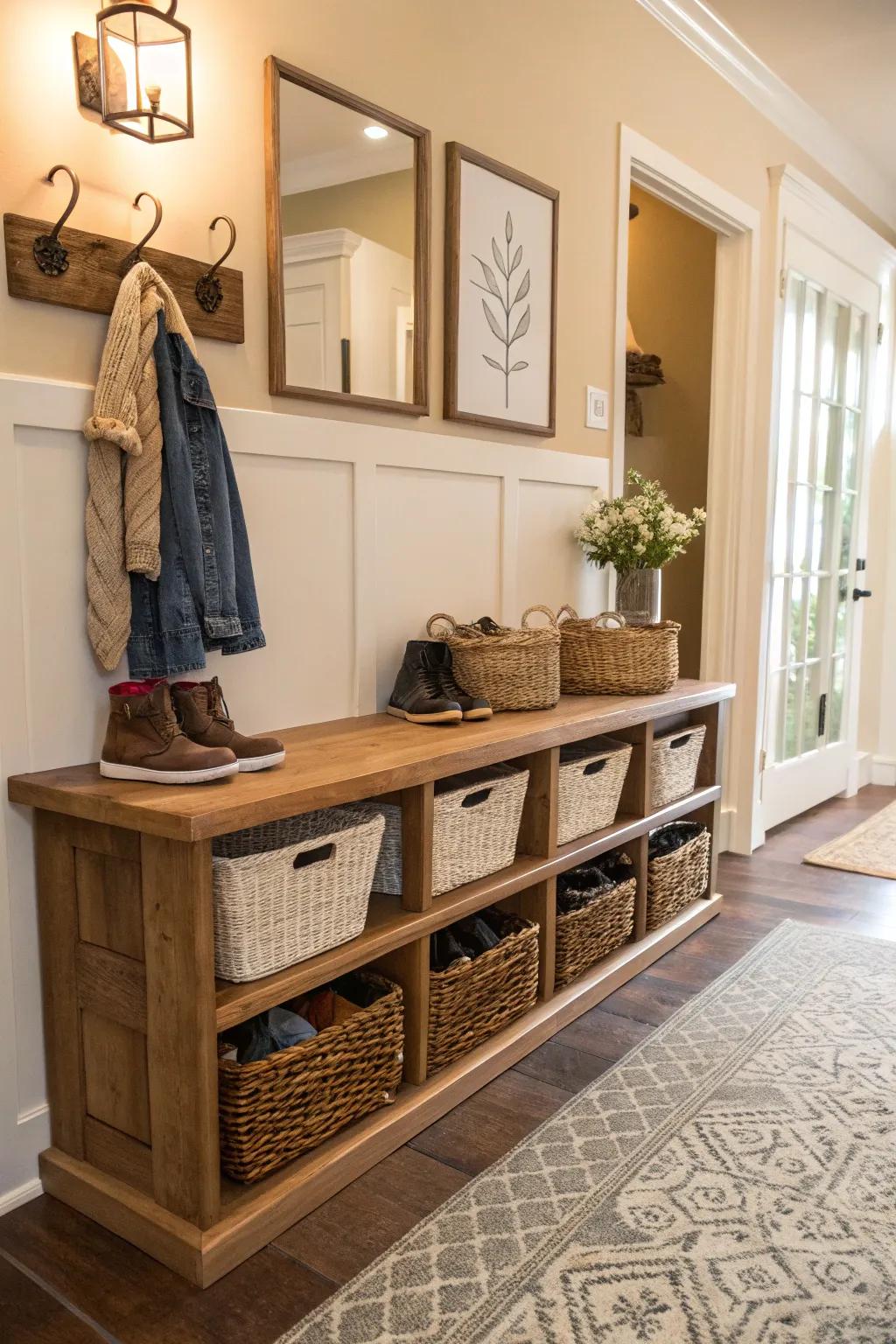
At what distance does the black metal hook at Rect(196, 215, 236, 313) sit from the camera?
5.92 feet

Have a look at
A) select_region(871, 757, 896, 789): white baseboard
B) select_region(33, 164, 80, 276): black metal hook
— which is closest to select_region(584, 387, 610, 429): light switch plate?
select_region(33, 164, 80, 276): black metal hook

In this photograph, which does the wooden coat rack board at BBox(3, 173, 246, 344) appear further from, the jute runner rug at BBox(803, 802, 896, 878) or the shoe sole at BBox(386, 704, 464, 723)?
the jute runner rug at BBox(803, 802, 896, 878)

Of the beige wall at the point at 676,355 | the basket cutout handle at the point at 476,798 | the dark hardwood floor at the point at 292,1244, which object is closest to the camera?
the dark hardwood floor at the point at 292,1244

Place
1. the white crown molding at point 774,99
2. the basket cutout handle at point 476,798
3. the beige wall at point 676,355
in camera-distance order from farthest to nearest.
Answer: the beige wall at point 676,355 → the white crown molding at point 774,99 → the basket cutout handle at point 476,798

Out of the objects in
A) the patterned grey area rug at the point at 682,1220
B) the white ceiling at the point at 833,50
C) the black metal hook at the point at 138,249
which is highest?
the white ceiling at the point at 833,50

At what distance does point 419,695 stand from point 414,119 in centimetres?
125

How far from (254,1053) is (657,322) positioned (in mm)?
3453

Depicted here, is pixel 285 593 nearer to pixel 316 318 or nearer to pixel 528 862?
pixel 316 318

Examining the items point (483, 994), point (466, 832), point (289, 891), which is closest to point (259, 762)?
point (289, 891)

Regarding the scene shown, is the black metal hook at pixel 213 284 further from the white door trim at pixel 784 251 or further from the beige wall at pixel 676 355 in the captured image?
the beige wall at pixel 676 355

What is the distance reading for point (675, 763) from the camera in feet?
8.97

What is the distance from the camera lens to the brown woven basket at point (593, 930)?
2.30 m

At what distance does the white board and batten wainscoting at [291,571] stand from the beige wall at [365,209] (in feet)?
1.26

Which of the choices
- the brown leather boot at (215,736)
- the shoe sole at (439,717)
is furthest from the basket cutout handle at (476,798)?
the brown leather boot at (215,736)
